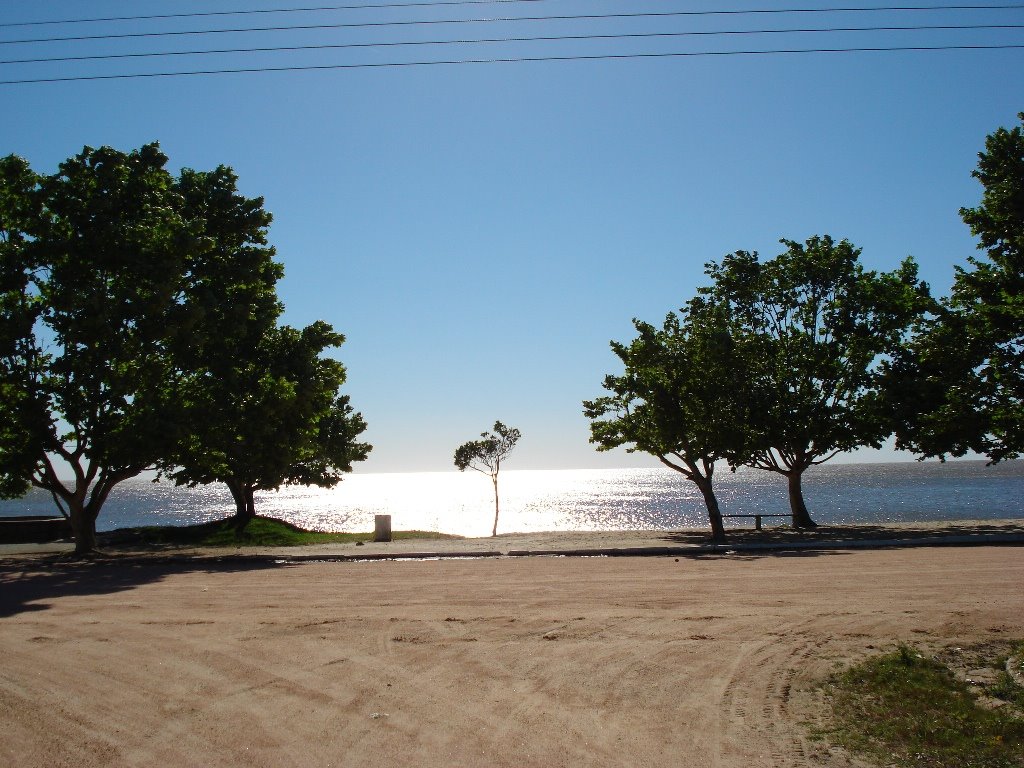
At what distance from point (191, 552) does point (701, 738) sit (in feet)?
71.6

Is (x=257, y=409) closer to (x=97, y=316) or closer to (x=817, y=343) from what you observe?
(x=97, y=316)

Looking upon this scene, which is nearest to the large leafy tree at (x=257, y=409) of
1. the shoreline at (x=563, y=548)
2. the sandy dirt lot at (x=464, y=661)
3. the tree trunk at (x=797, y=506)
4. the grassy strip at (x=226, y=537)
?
the grassy strip at (x=226, y=537)

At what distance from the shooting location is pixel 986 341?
28.4 metres

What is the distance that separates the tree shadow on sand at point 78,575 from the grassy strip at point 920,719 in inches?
506

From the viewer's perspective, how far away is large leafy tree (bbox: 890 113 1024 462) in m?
28.0

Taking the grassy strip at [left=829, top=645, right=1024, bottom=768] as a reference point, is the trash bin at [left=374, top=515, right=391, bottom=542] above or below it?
above

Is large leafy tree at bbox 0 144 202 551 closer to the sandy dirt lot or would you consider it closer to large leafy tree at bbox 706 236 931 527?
the sandy dirt lot

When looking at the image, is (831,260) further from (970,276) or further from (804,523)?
(804,523)

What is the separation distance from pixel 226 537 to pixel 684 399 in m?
19.9

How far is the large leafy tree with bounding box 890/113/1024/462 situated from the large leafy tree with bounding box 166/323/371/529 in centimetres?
2450

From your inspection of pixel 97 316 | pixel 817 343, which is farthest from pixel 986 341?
pixel 97 316

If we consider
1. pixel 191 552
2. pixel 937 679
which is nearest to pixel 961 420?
pixel 937 679

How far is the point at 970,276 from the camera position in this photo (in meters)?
29.6

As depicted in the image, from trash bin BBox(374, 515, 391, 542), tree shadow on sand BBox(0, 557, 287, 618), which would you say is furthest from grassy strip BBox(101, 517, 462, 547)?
tree shadow on sand BBox(0, 557, 287, 618)
